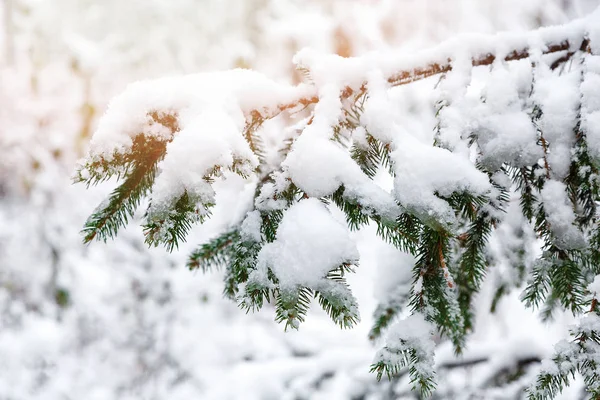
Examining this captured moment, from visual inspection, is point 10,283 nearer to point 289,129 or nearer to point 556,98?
point 289,129

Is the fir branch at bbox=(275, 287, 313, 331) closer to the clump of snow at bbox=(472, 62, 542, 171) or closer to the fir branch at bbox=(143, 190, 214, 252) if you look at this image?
the fir branch at bbox=(143, 190, 214, 252)

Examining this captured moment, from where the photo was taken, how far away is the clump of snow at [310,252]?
70cm

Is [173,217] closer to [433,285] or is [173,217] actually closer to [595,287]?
[433,285]

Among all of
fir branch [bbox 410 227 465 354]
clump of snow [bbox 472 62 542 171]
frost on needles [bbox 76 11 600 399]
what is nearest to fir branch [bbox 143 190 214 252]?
frost on needles [bbox 76 11 600 399]

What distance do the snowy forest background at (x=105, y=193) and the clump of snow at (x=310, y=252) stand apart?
10.3 feet

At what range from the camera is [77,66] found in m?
4.50

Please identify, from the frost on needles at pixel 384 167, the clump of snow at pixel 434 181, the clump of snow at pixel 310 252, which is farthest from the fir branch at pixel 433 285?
the clump of snow at pixel 310 252

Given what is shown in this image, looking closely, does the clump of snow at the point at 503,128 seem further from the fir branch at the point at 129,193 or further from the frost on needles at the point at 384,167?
the fir branch at the point at 129,193

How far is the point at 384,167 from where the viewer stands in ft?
3.01

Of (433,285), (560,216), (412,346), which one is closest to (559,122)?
(560,216)

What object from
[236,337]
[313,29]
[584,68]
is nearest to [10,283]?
[236,337]

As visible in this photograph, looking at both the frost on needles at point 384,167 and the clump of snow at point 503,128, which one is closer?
the frost on needles at point 384,167

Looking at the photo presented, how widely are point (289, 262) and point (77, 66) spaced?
4758 millimetres

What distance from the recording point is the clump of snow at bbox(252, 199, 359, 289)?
695 millimetres
